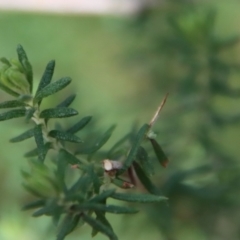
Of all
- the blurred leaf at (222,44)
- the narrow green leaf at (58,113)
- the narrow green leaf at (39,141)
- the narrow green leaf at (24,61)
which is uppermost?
the narrow green leaf at (24,61)

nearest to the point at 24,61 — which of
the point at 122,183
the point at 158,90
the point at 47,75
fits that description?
the point at 47,75

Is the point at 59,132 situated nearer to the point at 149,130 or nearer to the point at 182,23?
the point at 149,130

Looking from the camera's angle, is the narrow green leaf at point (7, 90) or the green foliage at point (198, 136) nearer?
the narrow green leaf at point (7, 90)

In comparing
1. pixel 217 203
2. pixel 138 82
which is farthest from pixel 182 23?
pixel 138 82

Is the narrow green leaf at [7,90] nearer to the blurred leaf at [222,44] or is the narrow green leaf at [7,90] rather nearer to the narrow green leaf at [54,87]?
the narrow green leaf at [54,87]

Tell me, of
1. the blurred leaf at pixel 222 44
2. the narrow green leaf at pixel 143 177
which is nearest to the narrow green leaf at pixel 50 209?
the narrow green leaf at pixel 143 177

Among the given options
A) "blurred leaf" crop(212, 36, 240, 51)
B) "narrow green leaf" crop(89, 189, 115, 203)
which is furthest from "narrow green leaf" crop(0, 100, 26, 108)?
"blurred leaf" crop(212, 36, 240, 51)

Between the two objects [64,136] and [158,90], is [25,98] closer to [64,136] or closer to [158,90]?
[64,136]
